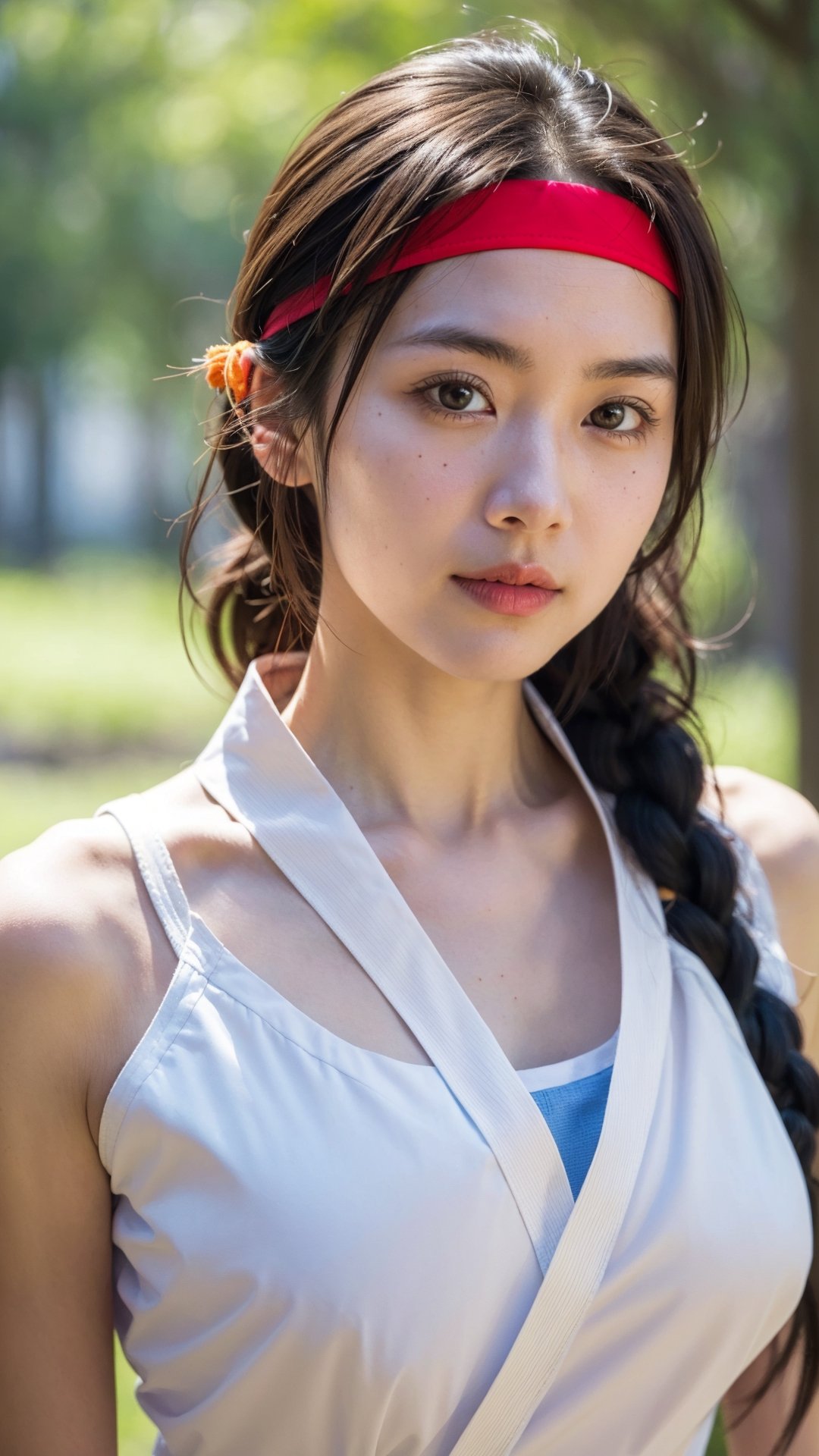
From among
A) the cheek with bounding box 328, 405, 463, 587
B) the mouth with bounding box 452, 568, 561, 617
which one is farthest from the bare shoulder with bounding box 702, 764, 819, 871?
the cheek with bounding box 328, 405, 463, 587

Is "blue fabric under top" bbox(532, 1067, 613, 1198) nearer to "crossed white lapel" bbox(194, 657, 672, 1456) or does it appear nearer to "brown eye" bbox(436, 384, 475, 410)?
"crossed white lapel" bbox(194, 657, 672, 1456)

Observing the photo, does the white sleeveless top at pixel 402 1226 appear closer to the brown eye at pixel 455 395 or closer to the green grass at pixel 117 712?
the brown eye at pixel 455 395

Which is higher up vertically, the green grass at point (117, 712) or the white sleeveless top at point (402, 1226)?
the white sleeveless top at point (402, 1226)

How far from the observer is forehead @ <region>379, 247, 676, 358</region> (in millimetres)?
1642

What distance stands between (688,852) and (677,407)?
57 centimetres

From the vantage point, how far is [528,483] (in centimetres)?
163

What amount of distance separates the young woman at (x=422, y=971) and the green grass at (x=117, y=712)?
65 cm

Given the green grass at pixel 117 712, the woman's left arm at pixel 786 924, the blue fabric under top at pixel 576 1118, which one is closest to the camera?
the blue fabric under top at pixel 576 1118

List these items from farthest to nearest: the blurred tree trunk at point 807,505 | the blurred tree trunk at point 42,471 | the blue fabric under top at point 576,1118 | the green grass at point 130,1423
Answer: the blurred tree trunk at point 42,471 → the blurred tree trunk at point 807,505 → the green grass at point 130,1423 → the blue fabric under top at point 576,1118

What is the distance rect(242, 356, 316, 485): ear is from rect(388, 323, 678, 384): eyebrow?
0.75 ft

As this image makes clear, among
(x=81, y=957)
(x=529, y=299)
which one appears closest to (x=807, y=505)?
(x=529, y=299)

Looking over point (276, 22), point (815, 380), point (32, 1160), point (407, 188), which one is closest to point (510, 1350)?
point (32, 1160)

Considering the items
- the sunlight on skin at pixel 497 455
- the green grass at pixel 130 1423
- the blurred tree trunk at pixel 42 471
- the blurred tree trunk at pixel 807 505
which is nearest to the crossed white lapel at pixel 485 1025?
the sunlight on skin at pixel 497 455

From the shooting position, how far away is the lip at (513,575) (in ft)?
5.48
